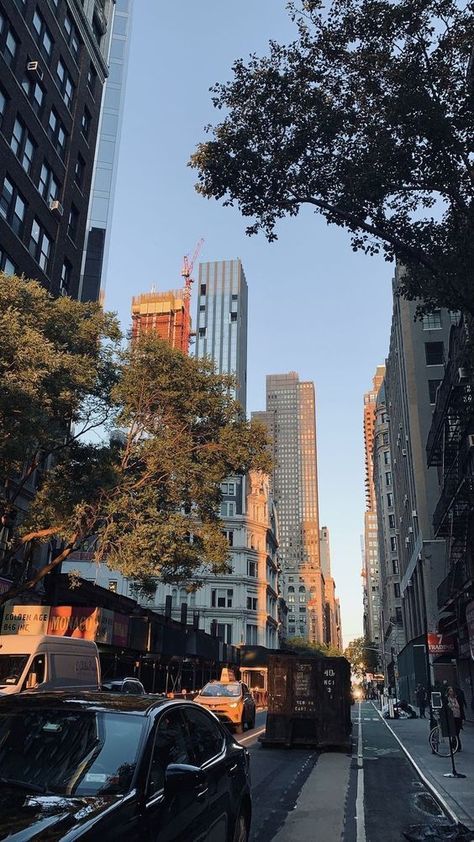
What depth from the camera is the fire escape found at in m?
23.6

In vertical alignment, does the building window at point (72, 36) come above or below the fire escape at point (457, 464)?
above

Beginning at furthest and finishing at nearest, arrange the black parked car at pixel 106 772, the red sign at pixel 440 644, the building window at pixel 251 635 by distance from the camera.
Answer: the building window at pixel 251 635 < the red sign at pixel 440 644 < the black parked car at pixel 106 772

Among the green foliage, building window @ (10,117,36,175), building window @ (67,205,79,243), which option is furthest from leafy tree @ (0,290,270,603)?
the green foliage

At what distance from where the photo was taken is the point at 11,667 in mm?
13234

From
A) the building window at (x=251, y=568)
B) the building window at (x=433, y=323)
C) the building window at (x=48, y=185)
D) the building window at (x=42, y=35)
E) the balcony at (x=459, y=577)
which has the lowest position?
the balcony at (x=459, y=577)

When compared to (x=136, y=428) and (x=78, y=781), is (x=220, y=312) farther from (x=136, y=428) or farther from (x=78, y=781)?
(x=78, y=781)

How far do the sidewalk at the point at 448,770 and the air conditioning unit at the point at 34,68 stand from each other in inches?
1161

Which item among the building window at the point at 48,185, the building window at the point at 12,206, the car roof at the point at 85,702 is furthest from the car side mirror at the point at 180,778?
the building window at the point at 48,185

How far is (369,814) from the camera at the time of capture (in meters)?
8.80

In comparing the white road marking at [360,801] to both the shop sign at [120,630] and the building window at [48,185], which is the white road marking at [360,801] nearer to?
the shop sign at [120,630]

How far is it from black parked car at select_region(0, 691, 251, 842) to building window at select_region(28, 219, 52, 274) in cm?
2607

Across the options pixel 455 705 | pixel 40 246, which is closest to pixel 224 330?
pixel 40 246

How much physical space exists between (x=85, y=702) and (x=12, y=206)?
2554 centimetres

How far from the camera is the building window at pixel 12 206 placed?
2539cm
